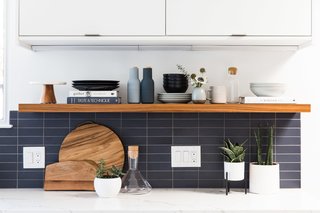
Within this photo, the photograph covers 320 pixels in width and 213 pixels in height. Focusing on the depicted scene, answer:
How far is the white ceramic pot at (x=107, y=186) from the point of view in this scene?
211cm

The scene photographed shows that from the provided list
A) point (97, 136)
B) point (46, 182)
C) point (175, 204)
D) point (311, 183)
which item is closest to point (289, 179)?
point (311, 183)

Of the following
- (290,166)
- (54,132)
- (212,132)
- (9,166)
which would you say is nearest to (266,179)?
(290,166)

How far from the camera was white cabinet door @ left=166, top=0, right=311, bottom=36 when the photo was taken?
213 centimetres

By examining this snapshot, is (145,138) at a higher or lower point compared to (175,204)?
higher

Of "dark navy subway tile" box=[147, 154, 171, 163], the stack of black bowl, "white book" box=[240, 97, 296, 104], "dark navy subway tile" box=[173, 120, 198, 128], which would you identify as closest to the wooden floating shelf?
"white book" box=[240, 97, 296, 104]

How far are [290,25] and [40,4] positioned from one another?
50.6 inches

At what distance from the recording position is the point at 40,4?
2.13m

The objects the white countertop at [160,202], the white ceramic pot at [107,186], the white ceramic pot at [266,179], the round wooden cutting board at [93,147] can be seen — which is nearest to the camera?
the white countertop at [160,202]

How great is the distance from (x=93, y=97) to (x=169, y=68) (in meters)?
0.51

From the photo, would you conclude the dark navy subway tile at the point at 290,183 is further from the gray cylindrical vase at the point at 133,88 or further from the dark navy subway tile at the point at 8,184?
the dark navy subway tile at the point at 8,184

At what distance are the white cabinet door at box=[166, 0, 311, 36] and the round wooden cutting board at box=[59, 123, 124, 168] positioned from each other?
73 cm

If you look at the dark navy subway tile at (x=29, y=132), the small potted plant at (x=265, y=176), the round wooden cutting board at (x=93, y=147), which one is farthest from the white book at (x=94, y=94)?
the small potted plant at (x=265, y=176)

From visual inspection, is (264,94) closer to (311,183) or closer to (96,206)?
(311,183)

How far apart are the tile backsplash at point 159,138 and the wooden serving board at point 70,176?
14 centimetres
